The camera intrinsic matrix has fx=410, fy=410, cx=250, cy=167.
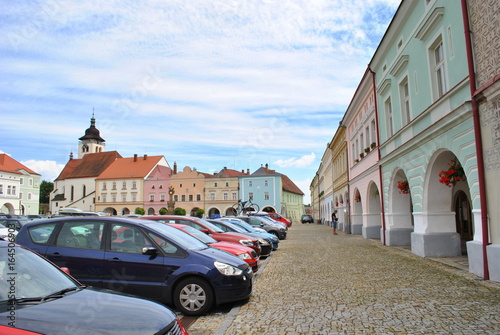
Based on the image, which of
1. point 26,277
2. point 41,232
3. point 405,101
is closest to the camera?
point 26,277

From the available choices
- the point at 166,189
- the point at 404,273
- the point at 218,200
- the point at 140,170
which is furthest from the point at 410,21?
the point at 140,170

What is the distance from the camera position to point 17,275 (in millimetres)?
3727

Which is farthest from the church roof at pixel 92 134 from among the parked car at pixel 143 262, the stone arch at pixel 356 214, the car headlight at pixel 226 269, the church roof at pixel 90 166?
the car headlight at pixel 226 269

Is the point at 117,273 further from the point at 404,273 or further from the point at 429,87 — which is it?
the point at 429,87

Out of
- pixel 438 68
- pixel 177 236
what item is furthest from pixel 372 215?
pixel 177 236

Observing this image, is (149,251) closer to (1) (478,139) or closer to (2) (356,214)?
(1) (478,139)

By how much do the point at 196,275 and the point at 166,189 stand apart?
2859 inches

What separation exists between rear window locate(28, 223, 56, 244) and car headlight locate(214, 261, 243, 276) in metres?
2.99

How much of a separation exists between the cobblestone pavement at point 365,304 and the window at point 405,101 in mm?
6239

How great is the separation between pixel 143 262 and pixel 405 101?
1243 cm

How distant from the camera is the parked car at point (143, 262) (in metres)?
6.44

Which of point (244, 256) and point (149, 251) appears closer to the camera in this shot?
point (149, 251)

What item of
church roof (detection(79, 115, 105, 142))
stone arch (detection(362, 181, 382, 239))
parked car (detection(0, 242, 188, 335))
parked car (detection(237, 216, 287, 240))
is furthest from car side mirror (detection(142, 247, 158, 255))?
church roof (detection(79, 115, 105, 142))

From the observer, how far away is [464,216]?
18.7 m
